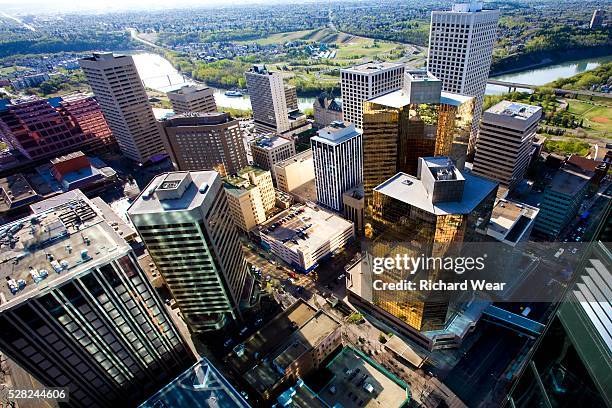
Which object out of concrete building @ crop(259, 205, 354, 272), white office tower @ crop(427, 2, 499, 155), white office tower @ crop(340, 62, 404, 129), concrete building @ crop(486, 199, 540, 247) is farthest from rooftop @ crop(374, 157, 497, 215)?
white office tower @ crop(427, 2, 499, 155)

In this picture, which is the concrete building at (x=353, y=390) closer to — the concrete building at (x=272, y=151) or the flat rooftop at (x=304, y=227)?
the flat rooftop at (x=304, y=227)

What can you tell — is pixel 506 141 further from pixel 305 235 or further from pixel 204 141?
pixel 204 141

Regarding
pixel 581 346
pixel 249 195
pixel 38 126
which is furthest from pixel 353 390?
pixel 38 126

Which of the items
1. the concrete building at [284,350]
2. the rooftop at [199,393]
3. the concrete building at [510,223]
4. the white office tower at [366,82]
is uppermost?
the white office tower at [366,82]

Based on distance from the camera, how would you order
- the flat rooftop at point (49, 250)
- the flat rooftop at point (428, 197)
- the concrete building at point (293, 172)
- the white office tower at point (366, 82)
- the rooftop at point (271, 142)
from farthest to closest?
the rooftop at point (271, 142), the concrete building at point (293, 172), the white office tower at point (366, 82), the flat rooftop at point (428, 197), the flat rooftop at point (49, 250)

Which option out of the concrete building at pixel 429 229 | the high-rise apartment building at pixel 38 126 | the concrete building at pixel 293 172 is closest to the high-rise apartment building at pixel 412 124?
the concrete building at pixel 429 229

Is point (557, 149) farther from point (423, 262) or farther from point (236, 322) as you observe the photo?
point (236, 322)

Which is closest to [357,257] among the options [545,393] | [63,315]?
[63,315]
